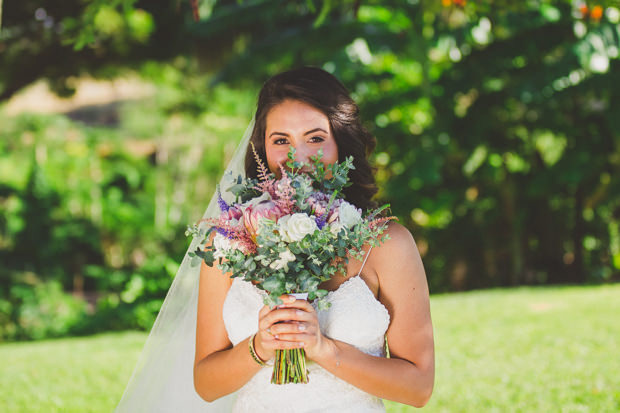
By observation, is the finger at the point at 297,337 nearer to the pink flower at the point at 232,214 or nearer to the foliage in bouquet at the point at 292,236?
the foliage in bouquet at the point at 292,236

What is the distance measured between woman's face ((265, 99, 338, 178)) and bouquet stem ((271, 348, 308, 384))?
0.71 meters

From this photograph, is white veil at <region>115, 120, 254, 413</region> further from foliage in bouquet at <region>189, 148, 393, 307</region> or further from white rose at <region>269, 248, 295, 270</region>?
white rose at <region>269, 248, 295, 270</region>

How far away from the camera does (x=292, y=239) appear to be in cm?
180

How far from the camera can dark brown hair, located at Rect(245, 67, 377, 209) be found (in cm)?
235

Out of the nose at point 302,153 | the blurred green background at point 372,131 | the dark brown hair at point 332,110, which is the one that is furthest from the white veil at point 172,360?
the blurred green background at point 372,131

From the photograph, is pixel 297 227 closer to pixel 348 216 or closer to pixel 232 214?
pixel 348 216

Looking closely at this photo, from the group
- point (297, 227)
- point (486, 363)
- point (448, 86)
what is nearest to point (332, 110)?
point (297, 227)

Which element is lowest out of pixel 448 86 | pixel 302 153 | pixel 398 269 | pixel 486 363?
pixel 486 363

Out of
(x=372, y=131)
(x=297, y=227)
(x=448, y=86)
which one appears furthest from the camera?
(x=372, y=131)

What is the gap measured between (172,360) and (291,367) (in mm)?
1109

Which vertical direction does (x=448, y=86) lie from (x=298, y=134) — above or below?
above

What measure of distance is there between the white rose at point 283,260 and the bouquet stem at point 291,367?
0.91 feet

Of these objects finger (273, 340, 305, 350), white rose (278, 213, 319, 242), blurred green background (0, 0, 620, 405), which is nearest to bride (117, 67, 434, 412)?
finger (273, 340, 305, 350)

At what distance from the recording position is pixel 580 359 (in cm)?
591
